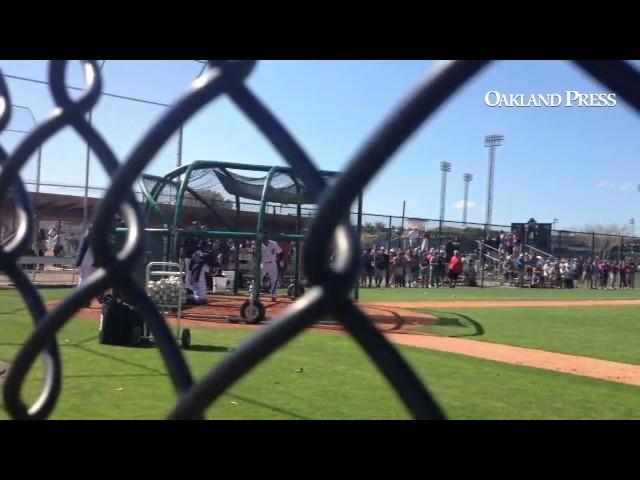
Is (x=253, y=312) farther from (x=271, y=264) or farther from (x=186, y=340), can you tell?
(x=271, y=264)

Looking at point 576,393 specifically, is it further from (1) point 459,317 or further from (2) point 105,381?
(1) point 459,317

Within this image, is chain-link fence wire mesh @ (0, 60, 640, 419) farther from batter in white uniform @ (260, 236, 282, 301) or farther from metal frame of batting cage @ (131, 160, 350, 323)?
batter in white uniform @ (260, 236, 282, 301)

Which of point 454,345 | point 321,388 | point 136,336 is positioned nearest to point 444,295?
point 454,345

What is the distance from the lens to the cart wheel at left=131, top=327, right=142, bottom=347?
322 inches

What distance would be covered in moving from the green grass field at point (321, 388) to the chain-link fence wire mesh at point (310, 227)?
8.70ft

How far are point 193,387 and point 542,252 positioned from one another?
35.6 metres

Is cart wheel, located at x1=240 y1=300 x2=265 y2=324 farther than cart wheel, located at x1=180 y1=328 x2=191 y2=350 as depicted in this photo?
Yes

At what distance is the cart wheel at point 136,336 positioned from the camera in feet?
26.8

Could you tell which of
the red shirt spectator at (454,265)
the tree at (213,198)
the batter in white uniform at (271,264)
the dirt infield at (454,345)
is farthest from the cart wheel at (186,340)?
the red shirt spectator at (454,265)

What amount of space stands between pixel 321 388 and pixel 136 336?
310 centimetres

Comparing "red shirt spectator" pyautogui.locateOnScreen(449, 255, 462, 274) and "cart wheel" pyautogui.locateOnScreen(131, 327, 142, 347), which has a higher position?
"red shirt spectator" pyautogui.locateOnScreen(449, 255, 462, 274)

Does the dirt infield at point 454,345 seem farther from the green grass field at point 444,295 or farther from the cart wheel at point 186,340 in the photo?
the green grass field at point 444,295

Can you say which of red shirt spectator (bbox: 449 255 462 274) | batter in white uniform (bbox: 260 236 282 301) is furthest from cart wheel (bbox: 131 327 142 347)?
red shirt spectator (bbox: 449 255 462 274)

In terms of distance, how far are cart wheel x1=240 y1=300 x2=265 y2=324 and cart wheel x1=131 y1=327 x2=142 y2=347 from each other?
3.22 metres
